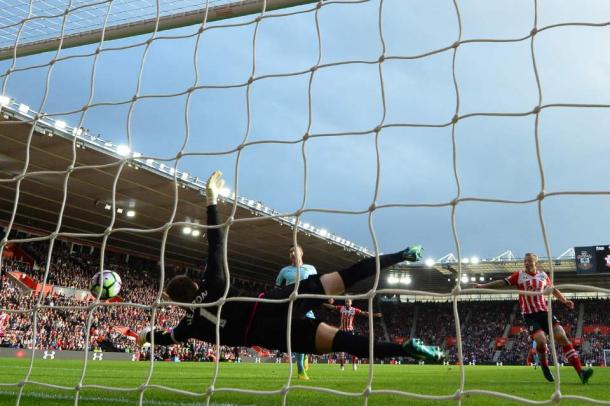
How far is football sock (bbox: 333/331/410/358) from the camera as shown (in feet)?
13.2

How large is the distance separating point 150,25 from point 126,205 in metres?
23.3

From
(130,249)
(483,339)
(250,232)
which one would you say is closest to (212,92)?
(250,232)

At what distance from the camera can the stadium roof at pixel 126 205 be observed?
1986 centimetres

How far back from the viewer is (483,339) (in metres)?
41.2

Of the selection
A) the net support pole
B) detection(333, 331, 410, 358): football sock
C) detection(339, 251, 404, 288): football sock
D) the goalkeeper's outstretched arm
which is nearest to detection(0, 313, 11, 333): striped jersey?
the net support pole

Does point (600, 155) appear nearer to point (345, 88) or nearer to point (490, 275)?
point (345, 88)

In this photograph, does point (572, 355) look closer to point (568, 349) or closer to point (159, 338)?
point (568, 349)

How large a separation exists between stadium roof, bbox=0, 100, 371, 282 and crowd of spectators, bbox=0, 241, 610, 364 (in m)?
1.68

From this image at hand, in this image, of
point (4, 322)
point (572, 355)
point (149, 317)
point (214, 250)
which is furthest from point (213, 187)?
point (149, 317)

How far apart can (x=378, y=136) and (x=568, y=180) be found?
4.22ft

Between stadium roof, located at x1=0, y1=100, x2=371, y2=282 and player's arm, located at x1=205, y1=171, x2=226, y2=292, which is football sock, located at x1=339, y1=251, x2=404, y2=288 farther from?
stadium roof, located at x1=0, y1=100, x2=371, y2=282

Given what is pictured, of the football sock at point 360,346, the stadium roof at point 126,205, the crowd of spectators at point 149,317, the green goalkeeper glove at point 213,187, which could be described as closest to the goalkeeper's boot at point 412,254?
the football sock at point 360,346

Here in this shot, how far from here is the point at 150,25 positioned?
518cm

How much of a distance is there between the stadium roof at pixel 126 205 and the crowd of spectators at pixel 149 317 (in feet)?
5.50
